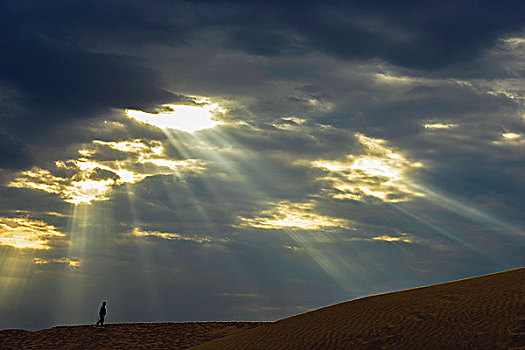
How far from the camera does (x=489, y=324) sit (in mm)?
21609

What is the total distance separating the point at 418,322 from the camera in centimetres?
2327

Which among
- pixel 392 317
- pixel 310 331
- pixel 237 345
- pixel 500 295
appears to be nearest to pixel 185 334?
pixel 237 345

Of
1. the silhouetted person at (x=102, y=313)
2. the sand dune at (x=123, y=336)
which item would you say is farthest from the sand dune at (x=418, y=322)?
the silhouetted person at (x=102, y=313)

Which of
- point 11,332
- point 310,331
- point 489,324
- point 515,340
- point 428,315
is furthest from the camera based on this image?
point 11,332

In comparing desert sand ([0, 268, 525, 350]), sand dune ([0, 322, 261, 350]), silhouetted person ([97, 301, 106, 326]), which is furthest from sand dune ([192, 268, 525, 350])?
silhouetted person ([97, 301, 106, 326])

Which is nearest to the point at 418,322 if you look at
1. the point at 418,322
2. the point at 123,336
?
the point at 418,322

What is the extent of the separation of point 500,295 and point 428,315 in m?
3.61

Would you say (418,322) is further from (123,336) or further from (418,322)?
(123,336)

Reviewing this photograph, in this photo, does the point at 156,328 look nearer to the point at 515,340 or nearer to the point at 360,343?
the point at 360,343

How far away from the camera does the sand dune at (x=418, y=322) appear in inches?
832

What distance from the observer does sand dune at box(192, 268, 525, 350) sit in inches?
832

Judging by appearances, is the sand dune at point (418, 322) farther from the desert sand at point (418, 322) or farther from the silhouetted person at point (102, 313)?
the silhouetted person at point (102, 313)

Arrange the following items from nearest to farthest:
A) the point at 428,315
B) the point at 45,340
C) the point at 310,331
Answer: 1. the point at 428,315
2. the point at 310,331
3. the point at 45,340

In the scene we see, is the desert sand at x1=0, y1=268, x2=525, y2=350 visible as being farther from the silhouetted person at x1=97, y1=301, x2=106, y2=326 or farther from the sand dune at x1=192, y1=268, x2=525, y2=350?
the silhouetted person at x1=97, y1=301, x2=106, y2=326
